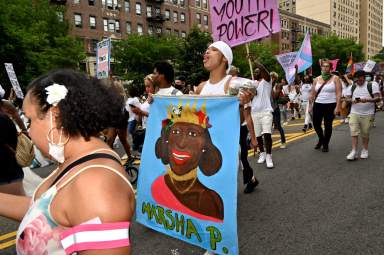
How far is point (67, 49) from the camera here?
30312mm

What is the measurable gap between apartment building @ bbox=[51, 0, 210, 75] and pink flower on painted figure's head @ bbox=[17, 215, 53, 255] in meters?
42.5

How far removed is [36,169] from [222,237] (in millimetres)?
6512

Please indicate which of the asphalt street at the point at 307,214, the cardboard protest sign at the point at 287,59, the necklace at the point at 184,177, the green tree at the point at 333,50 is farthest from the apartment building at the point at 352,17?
the necklace at the point at 184,177

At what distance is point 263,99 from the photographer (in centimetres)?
710

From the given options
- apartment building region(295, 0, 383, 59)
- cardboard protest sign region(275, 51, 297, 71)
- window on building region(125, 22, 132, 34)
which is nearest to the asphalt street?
cardboard protest sign region(275, 51, 297, 71)

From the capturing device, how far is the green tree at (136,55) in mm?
40844

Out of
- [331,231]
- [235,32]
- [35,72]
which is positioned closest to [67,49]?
[35,72]

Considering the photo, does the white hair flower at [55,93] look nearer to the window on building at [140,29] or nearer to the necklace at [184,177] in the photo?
the necklace at [184,177]

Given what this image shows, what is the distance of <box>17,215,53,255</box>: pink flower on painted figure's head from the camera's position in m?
1.29

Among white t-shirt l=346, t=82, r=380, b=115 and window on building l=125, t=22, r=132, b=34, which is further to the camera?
window on building l=125, t=22, r=132, b=34

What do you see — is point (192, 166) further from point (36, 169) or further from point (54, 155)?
point (36, 169)

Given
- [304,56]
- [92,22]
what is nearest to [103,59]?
[304,56]

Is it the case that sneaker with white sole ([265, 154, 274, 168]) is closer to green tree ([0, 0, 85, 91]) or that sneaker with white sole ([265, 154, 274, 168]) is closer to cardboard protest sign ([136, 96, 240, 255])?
cardboard protest sign ([136, 96, 240, 255])

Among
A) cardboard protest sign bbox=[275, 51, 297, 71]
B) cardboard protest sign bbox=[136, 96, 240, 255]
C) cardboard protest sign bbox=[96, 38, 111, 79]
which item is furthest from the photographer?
cardboard protest sign bbox=[275, 51, 297, 71]
